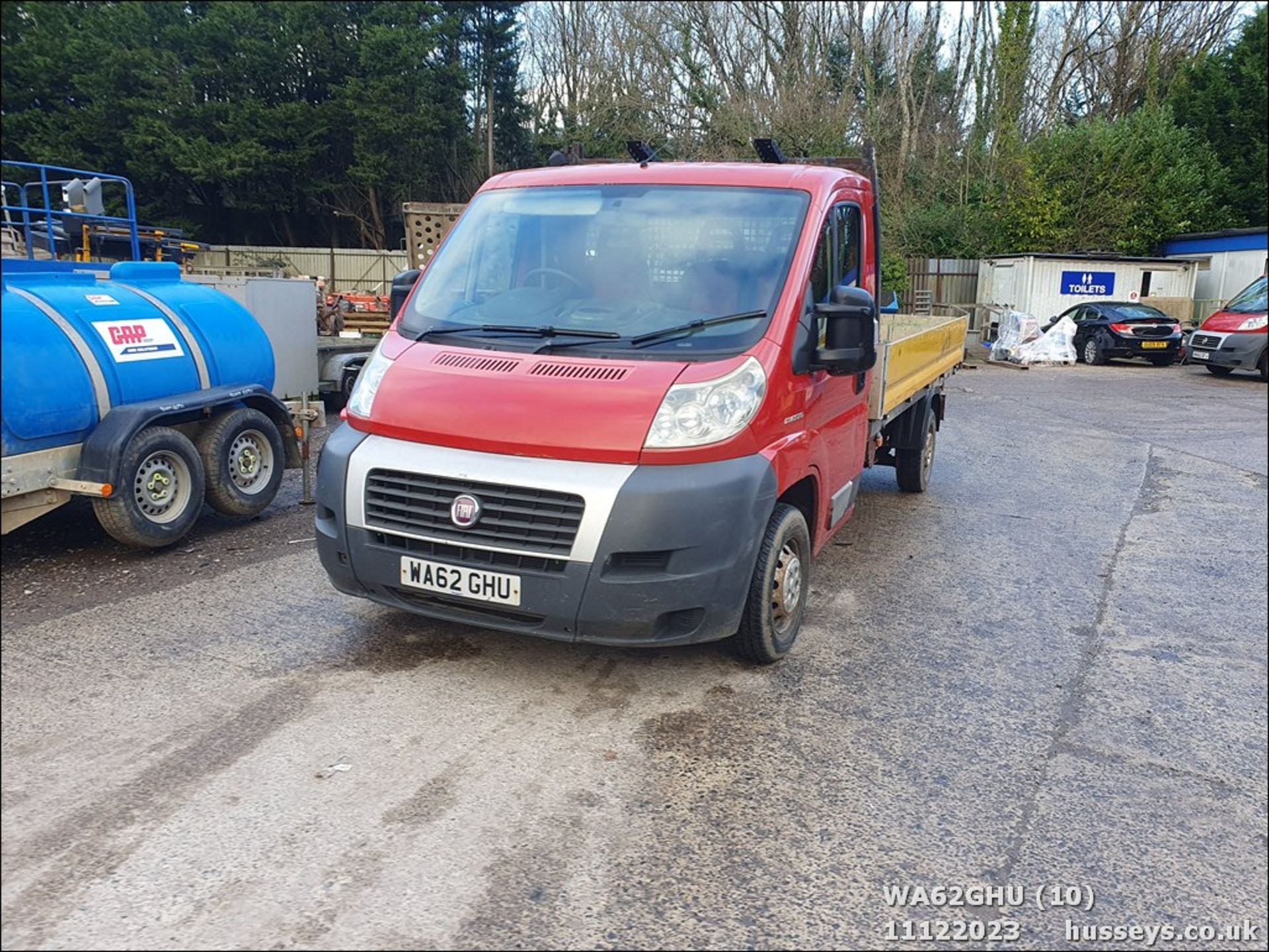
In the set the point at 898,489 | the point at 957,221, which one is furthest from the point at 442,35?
the point at 957,221

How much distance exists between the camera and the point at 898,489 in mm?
8617

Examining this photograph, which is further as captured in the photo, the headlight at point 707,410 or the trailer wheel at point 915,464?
the trailer wheel at point 915,464

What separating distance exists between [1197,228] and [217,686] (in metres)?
3.84

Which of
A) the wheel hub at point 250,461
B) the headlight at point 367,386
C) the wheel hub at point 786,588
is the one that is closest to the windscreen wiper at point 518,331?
the headlight at point 367,386

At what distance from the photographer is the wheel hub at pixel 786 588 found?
4.35 metres

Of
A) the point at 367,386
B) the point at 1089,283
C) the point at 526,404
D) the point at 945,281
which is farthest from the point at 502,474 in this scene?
the point at 945,281

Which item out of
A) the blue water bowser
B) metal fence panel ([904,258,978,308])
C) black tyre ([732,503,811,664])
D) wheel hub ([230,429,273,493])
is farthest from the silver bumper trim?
metal fence panel ([904,258,978,308])

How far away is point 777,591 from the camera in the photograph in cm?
436

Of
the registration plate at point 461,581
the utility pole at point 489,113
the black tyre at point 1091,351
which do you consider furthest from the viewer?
the utility pole at point 489,113

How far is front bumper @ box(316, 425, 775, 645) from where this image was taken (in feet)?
12.0

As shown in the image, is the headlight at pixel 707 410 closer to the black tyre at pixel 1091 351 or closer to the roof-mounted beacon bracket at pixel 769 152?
the roof-mounted beacon bracket at pixel 769 152

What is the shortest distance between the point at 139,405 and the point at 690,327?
3529 millimetres

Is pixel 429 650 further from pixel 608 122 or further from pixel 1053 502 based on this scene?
pixel 608 122

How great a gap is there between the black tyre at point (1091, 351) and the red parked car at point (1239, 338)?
11033mm
